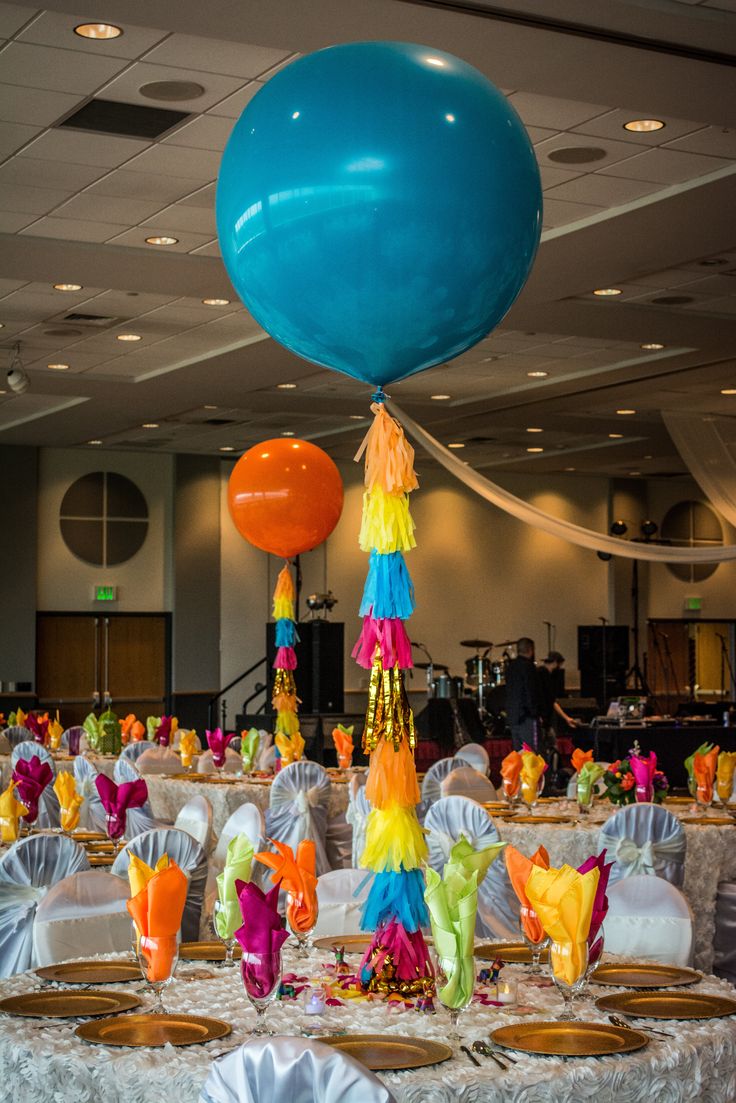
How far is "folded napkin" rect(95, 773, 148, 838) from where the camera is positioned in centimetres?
541

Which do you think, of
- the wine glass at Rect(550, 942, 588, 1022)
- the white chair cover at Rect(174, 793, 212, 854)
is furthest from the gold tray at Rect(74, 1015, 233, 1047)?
the white chair cover at Rect(174, 793, 212, 854)

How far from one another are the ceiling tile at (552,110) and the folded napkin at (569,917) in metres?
4.53

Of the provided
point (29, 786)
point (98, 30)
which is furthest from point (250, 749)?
point (98, 30)

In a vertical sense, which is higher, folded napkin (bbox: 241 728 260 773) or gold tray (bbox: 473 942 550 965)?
folded napkin (bbox: 241 728 260 773)

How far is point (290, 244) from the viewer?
316 cm

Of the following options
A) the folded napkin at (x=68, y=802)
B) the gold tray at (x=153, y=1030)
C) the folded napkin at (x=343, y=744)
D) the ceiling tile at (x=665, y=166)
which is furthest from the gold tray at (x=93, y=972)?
the ceiling tile at (x=665, y=166)

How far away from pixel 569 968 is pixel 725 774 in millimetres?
4529

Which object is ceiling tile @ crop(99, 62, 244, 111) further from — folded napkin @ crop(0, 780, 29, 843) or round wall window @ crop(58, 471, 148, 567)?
round wall window @ crop(58, 471, 148, 567)

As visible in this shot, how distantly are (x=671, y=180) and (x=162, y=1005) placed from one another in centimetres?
617

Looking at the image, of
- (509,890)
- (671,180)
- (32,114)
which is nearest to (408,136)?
(509,890)

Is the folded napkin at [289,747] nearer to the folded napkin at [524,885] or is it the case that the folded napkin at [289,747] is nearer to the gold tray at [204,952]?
the gold tray at [204,952]

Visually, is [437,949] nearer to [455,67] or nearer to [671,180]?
[455,67]

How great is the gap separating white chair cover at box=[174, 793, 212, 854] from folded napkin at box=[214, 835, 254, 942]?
267cm

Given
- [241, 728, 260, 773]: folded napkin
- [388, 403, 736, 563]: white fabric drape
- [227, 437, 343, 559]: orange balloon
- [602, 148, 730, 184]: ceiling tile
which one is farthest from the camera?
[241, 728, 260, 773]: folded napkin
